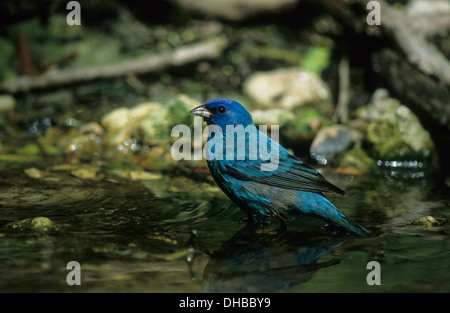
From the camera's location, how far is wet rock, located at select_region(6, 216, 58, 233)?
11.5 ft

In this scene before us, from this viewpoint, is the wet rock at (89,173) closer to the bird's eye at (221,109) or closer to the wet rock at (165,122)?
the wet rock at (165,122)

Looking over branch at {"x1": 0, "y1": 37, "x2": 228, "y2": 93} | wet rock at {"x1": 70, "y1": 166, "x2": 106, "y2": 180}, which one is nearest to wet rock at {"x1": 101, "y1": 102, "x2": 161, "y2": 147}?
branch at {"x1": 0, "y1": 37, "x2": 228, "y2": 93}

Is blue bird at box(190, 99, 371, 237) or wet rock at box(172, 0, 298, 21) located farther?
wet rock at box(172, 0, 298, 21)

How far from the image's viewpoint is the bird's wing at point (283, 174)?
3848 millimetres

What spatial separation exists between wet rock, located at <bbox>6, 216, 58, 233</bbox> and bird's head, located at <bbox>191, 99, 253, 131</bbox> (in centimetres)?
146

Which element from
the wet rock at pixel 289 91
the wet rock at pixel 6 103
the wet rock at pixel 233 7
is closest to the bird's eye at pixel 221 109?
the wet rock at pixel 289 91


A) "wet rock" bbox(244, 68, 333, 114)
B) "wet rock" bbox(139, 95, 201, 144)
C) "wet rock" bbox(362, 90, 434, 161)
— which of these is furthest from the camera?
"wet rock" bbox(244, 68, 333, 114)

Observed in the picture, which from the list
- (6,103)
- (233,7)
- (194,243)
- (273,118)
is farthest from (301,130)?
(6,103)

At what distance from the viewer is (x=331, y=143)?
6.32 m

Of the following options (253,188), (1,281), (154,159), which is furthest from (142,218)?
(154,159)

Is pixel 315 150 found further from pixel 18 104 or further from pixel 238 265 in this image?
pixel 18 104

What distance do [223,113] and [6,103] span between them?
15.2 ft

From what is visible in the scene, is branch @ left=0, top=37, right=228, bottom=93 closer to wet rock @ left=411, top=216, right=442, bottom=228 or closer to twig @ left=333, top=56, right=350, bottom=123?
twig @ left=333, top=56, right=350, bottom=123

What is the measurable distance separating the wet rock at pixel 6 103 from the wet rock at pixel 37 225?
175 inches
